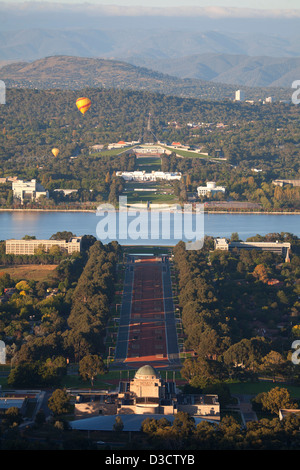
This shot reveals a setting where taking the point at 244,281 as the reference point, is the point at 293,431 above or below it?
below

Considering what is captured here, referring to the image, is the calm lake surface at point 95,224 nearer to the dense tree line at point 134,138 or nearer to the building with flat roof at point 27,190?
the building with flat roof at point 27,190

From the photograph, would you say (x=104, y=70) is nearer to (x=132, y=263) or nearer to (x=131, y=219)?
(x=131, y=219)

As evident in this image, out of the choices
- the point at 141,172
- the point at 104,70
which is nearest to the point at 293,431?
the point at 141,172

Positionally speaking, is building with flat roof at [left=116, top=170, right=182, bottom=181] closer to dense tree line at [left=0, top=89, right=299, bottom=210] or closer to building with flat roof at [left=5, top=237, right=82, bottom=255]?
dense tree line at [left=0, top=89, right=299, bottom=210]

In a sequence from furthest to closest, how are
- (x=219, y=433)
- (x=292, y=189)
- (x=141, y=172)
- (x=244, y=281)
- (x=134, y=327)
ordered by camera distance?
(x=141, y=172)
(x=292, y=189)
(x=244, y=281)
(x=134, y=327)
(x=219, y=433)

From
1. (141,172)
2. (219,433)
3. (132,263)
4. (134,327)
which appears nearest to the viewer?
(219,433)

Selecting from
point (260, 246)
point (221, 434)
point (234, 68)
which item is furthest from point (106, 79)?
point (221, 434)

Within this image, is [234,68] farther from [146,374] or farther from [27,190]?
[146,374]

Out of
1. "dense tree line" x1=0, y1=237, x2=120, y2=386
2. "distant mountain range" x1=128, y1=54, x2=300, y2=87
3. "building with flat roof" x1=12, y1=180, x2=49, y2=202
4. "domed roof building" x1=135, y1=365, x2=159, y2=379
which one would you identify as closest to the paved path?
"dense tree line" x1=0, y1=237, x2=120, y2=386
